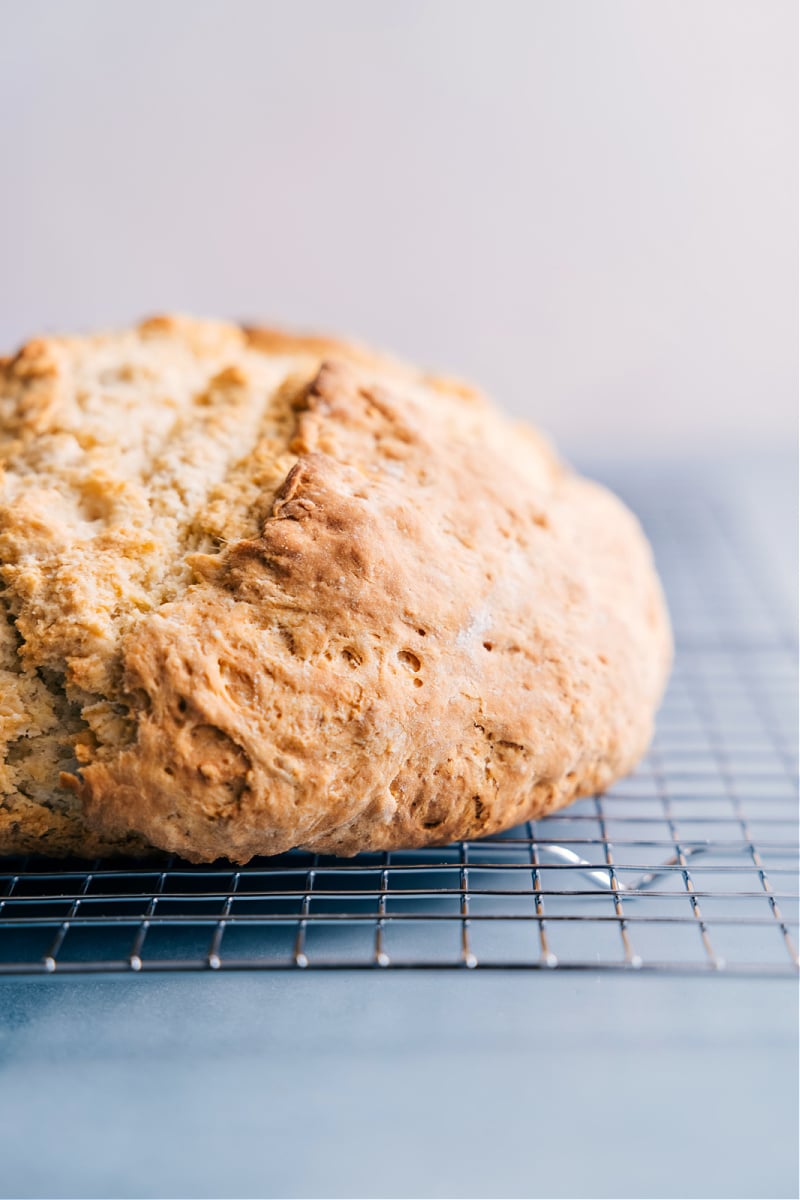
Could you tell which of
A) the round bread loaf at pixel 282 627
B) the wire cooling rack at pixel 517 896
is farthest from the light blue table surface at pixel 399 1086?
the round bread loaf at pixel 282 627

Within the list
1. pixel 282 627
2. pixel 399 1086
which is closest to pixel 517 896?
pixel 399 1086

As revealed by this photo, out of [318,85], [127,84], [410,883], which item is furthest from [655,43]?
[410,883]

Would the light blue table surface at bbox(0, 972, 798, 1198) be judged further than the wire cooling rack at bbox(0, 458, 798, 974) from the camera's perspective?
No

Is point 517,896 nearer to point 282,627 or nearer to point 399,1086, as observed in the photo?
point 399,1086

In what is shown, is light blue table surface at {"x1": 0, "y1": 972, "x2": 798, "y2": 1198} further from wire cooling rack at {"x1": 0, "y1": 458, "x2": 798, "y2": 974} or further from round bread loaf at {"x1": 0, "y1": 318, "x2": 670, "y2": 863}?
round bread loaf at {"x1": 0, "y1": 318, "x2": 670, "y2": 863}

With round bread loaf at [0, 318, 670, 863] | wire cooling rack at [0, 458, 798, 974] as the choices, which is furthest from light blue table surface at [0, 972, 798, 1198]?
round bread loaf at [0, 318, 670, 863]
